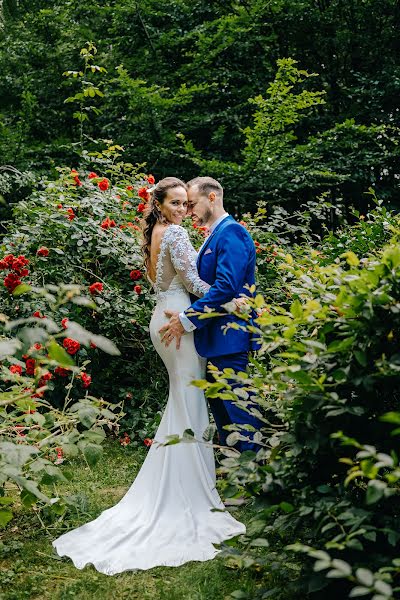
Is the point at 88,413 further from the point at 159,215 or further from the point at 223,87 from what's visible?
the point at 223,87

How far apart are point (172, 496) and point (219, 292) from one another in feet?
4.13

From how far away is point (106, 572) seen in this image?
3.39m

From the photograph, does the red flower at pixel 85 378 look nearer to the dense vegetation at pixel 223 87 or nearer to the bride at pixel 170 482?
the bride at pixel 170 482

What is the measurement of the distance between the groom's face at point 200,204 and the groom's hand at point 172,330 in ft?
2.15

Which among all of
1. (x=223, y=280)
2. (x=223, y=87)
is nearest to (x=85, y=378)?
(x=223, y=280)

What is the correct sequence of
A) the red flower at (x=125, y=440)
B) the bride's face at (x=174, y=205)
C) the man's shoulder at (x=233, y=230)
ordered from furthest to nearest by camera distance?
the red flower at (x=125, y=440) → the bride's face at (x=174, y=205) → the man's shoulder at (x=233, y=230)

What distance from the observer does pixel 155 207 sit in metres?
4.49

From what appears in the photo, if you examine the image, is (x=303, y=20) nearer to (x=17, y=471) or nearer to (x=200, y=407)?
(x=200, y=407)

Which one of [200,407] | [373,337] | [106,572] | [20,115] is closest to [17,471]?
[106,572]

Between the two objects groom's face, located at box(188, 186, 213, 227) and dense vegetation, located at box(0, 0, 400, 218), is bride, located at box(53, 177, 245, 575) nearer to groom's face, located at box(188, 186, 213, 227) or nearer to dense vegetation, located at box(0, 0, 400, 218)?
groom's face, located at box(188, 186, 213, 227)

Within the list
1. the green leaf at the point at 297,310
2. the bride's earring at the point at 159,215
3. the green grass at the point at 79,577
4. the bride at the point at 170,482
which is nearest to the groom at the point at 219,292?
the bride at the point at 170,482

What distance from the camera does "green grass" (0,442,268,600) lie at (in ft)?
10.3

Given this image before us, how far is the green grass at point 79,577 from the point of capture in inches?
123

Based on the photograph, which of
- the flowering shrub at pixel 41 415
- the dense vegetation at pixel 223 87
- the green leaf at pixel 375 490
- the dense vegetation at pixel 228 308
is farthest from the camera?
the dense vegetation at pixel 223 87
